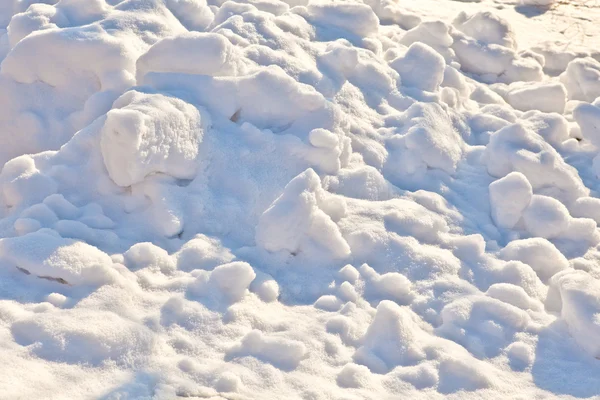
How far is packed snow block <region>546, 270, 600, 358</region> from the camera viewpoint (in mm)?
2336

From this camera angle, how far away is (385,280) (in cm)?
250

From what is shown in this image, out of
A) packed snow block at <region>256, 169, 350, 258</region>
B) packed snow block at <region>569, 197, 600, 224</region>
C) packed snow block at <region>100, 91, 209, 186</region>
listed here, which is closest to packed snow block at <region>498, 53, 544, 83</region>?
packed snow block at <region>569, 197, 600, 224</region>

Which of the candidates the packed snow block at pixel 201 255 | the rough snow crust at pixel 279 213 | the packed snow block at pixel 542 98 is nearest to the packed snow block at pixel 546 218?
the rough snow crust at pixel 279 213

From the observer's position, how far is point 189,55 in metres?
2.96

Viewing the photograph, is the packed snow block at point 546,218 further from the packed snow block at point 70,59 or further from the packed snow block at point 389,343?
the packed snow block at point 70,59

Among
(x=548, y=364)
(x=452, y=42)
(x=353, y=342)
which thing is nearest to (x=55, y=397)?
(x=353, y=342)

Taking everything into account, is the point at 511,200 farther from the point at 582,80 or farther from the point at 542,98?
the point at 582,80

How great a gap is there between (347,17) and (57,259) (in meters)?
2.12

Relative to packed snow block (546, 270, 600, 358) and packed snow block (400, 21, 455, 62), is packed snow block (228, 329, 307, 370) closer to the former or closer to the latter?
packed snow block (546, 270, 600, 358)

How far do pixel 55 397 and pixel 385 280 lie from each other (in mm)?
1119

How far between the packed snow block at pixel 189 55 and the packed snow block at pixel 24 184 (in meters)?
0.60

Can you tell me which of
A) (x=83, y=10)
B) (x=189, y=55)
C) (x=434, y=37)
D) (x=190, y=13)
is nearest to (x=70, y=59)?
(x=83, y=10)

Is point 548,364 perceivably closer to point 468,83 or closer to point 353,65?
point 353,65

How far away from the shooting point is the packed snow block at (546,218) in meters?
2.86
